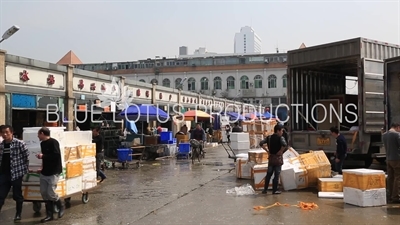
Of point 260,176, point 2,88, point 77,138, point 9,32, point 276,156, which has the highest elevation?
point 9,32

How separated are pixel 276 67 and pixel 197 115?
44406 millimetres

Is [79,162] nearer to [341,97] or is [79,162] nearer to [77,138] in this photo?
[77,138]

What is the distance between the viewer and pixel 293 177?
973 centimetres

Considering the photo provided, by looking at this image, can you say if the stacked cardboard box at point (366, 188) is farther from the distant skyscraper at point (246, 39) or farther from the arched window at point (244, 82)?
the distant skyscraper at point (246, 39)

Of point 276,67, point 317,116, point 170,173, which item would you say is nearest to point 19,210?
point 170,173

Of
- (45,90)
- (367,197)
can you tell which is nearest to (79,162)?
(367,197)

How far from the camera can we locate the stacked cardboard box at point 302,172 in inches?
384

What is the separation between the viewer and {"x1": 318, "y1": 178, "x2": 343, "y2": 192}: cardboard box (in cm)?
909

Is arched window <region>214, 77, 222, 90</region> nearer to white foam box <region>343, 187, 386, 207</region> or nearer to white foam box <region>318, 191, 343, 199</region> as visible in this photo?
white foam box <region>318, 191, 343, 199</region>

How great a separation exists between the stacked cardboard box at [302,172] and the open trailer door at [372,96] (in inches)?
82.2

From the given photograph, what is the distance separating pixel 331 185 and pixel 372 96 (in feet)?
11.0

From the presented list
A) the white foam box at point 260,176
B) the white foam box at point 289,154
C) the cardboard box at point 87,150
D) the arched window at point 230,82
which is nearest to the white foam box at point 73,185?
the cardboard box at point 87,150

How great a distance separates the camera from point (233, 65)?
65812 mm

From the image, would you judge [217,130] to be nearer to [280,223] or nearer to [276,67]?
[280,223]
